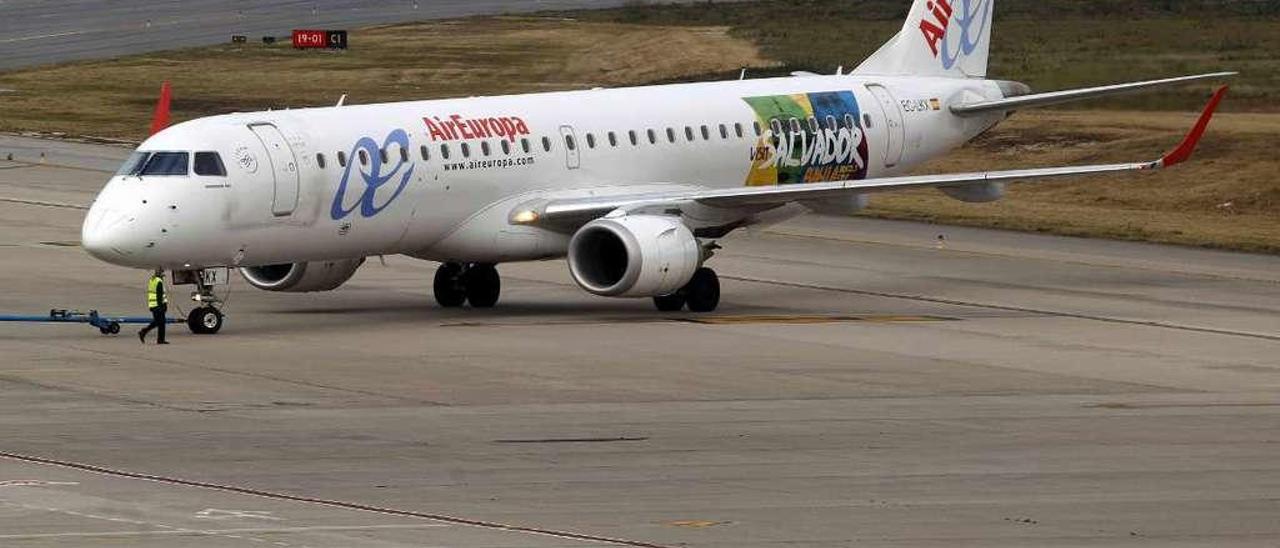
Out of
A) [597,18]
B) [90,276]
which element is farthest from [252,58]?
[90,276]

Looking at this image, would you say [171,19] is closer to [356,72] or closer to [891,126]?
[356,72]

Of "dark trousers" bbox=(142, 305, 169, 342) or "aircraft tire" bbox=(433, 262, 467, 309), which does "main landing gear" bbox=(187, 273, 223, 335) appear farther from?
"aircraft tire" bbox=(433, 262, 467, 309)

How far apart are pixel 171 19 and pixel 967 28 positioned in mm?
83557

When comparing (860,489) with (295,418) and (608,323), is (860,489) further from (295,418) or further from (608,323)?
(608,323)

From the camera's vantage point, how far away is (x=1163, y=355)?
39594 mm

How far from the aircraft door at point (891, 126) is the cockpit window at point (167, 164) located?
15.8 m

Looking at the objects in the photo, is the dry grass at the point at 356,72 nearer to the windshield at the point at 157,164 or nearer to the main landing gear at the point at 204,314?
the main landing gear at the point at 204,314

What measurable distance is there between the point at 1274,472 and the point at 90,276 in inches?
1107

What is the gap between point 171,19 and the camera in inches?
5202

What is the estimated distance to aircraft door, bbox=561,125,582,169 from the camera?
45.1 m

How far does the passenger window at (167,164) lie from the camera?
1581 inches

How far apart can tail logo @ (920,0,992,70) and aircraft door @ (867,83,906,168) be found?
281cm

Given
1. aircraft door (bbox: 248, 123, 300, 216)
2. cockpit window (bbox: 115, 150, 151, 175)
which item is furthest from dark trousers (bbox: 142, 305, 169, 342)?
aircraft door (bbox: 248, 123, 300, 216)

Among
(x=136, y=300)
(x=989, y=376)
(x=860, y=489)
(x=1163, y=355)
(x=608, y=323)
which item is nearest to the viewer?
(x=860, y=489)
